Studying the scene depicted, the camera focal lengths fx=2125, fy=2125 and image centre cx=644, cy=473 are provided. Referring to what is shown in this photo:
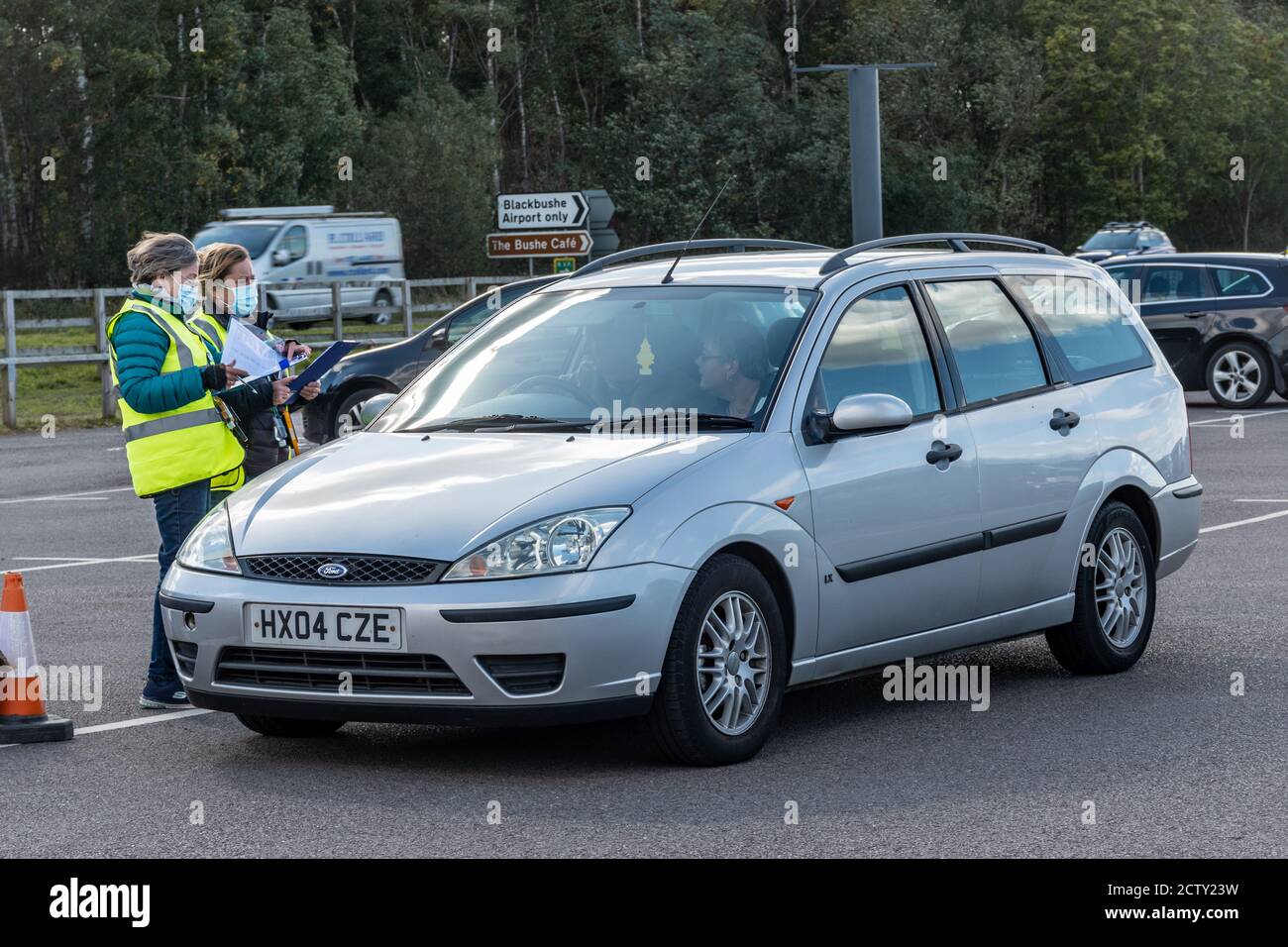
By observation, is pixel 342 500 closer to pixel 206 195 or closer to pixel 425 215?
pixel 206 195

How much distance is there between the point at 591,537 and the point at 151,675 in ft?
7.99

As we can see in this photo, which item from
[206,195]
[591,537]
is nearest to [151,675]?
[591,537]

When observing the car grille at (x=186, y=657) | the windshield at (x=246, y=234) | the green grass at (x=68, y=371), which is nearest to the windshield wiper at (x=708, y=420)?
the car grille at (x=186, y=657)

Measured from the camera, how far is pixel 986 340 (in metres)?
8.16

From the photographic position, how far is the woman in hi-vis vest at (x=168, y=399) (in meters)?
7.92

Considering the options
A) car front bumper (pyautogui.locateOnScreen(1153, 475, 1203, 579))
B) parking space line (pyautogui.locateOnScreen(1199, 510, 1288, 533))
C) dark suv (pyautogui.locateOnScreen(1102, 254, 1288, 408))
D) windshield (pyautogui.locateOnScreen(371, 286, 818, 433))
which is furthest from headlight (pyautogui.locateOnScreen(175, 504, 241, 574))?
dark suv (pyautogui.locateOnScreen(1102, 254, 1288, 408))

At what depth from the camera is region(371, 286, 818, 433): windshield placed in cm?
716

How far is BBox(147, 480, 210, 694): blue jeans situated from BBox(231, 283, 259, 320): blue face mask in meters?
0.74

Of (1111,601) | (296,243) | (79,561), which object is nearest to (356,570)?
(1111,601)

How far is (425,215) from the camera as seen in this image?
54.0 metres

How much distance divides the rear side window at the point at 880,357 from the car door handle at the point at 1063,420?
27.9 inches

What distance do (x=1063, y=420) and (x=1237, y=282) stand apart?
55.1 ft

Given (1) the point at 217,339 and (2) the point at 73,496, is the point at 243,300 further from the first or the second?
(2) the point at 73,496
